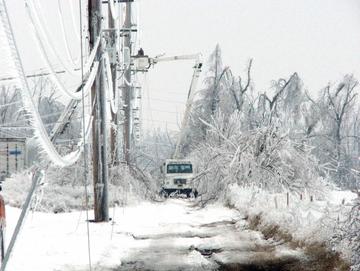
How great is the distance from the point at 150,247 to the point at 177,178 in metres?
25.5

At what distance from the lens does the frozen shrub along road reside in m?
11.0

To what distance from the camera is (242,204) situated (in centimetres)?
2228

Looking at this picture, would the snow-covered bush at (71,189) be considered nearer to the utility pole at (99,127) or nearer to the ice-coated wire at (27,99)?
the utility pole at (99,127)

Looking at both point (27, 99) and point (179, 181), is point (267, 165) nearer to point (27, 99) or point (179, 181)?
point (179, 181)

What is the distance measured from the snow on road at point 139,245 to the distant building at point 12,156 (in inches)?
392

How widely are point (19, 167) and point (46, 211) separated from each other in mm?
8148

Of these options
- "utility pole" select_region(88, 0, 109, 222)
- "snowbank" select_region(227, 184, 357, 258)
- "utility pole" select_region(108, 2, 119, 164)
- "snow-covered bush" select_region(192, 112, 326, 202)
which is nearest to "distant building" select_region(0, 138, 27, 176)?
"utility pole" select_region(108, 2, 119, 164)

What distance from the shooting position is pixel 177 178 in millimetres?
39094

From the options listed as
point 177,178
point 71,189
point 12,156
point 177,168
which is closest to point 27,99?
point 71,189

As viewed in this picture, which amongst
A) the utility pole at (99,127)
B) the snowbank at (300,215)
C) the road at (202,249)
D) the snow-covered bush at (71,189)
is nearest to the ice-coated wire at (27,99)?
the road at (202,249)

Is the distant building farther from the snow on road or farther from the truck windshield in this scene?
the truck windshield

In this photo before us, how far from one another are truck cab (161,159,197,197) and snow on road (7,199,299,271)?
62.5 feet

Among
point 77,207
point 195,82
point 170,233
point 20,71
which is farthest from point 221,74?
point 20,71

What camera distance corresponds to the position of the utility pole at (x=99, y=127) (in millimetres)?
17219
